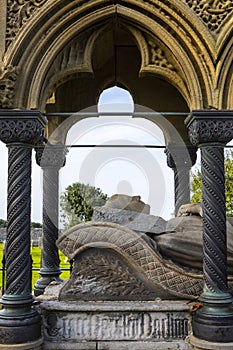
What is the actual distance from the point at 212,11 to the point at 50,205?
4.04 meters

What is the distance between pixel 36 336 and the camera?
4289mm

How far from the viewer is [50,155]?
713 centimetres

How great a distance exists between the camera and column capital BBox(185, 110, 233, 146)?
439 centimetres

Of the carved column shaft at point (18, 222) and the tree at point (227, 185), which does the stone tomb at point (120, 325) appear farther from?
the tree at point (227, 185)

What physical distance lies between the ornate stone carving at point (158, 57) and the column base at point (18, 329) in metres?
3.10

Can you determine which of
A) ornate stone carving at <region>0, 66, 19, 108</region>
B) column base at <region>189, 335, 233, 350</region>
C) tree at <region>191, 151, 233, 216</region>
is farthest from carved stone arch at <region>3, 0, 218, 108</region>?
tree at <region>191, 151, 233, 216</region>

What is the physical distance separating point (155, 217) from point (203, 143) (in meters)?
1.45

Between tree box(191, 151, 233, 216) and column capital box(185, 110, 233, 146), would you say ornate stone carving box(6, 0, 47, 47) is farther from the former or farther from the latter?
tree box(191, 151, 233, 216)

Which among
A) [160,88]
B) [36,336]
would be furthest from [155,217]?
[160,88]

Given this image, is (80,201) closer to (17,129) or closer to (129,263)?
(129,263)

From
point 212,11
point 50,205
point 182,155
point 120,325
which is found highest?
point 212,11

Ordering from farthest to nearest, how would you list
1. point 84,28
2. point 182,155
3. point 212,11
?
point 182,155 < point 84,28 < point 212,11

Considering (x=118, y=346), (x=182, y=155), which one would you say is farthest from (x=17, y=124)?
(x=182, y=155)

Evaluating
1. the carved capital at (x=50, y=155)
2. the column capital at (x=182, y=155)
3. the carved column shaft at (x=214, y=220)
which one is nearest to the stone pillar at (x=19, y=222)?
the carved column shaft at (x=214, y=220)
